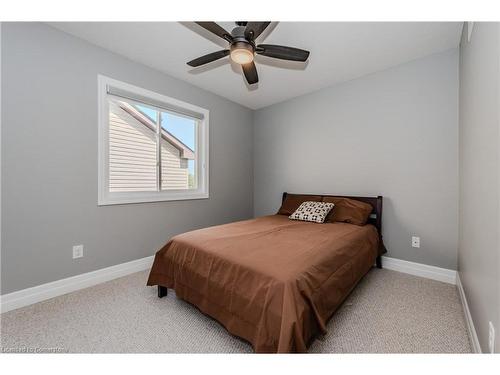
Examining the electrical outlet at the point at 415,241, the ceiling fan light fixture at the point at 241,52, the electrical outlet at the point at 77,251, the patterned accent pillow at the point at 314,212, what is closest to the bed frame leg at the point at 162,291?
the electrical outlet at the point at 77,251

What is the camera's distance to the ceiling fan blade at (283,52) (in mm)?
1709

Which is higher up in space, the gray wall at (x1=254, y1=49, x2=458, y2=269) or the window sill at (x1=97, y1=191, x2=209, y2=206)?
the gray wall at (x1=254, y1=49, x2=458, y2=269)

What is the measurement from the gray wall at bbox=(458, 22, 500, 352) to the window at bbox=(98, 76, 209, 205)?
2.82m

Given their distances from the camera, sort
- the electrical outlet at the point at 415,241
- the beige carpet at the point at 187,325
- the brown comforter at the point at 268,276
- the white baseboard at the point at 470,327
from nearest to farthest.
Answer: the brown comforter at the point at 268,276, the white baseboard at the point at 470,327, the beige carpet at the point at 187,325, the electrical outlet at the point at 415,241

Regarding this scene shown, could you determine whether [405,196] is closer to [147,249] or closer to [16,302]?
[147,249]

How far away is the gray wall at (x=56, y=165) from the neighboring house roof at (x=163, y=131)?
0.29 meters

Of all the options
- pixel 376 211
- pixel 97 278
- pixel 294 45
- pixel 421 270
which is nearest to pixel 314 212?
pixel 376 211

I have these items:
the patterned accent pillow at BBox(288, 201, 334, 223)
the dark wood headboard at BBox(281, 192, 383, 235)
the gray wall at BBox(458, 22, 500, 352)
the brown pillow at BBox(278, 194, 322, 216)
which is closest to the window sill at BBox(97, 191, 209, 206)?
the brown pillow at BBox(278, 194, 322, 216)

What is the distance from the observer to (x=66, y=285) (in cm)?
203

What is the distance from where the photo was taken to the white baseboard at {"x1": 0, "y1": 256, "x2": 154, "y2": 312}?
5.78 feet

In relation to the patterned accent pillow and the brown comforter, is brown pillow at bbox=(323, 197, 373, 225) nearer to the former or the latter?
the patterned accent pillow

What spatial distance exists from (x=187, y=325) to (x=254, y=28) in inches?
85.4

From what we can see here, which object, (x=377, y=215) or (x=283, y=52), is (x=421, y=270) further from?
(x=283, y=52)

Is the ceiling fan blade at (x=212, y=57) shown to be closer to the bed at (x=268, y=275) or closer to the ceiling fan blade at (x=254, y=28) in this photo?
the ceiling fan blade at (x=254, y=28)
